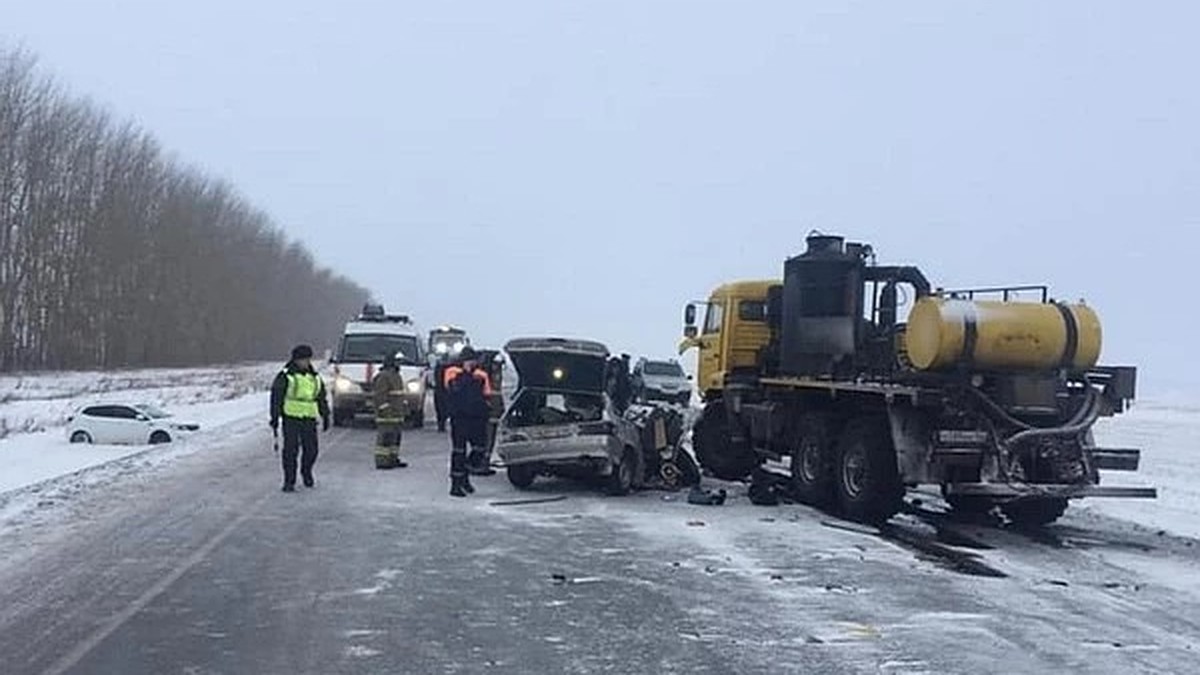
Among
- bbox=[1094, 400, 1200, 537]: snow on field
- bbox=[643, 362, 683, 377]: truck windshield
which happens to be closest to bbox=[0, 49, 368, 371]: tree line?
bbox=[643, 362, 683, 377]: truck windshield

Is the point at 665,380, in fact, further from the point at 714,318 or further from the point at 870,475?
the point at 870,475

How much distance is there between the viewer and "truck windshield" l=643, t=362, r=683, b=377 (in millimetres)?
42125

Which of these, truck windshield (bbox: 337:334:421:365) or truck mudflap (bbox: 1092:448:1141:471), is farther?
truck windshield (bbox: 337:334:421:365)

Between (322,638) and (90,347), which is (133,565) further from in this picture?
(90,347)

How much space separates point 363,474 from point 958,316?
28.9 feet

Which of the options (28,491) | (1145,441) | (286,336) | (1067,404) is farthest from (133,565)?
(286,336)

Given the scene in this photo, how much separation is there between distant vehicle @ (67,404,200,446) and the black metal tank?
54.7 ft

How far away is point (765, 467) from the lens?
21.0 metres

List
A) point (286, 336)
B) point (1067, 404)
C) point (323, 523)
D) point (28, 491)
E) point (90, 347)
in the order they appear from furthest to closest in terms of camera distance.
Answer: point (286, 336), point (90, 347), point (28, 491), point (1067, 404), point (323, 523)

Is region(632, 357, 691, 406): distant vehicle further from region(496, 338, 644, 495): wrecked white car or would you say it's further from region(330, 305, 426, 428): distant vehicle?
region(496, 338, 644, 495): wrecked white car

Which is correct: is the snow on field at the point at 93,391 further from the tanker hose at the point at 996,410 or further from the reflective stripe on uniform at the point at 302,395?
the tanker hose at the point at 996,410

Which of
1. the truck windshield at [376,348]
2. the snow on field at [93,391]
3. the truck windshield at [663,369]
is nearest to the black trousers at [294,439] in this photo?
the truck windshield at [376,348]

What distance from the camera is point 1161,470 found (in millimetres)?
23719

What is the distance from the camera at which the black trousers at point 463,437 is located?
1722 centimetres
